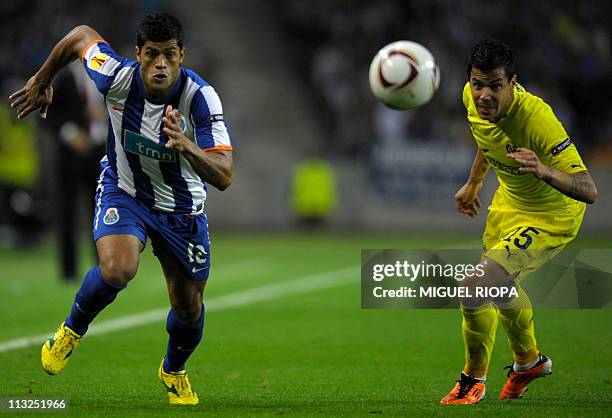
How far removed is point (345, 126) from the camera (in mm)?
22516

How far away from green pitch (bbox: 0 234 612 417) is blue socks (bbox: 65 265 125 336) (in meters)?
0.46

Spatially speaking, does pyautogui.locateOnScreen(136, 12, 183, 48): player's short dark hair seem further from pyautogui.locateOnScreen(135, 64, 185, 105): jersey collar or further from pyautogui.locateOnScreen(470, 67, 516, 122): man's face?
pyautogui.locateOnScreen(470, 67, 516, 122): man's face

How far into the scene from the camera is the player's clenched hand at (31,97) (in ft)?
21.3

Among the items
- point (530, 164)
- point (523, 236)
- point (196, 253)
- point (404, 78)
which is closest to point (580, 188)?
point (530, 164)

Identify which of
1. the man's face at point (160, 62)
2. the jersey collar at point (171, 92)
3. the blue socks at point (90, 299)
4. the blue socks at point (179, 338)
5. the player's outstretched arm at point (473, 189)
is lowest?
the blue socks at point (179, 338)

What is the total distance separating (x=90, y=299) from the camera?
6004 millimetres

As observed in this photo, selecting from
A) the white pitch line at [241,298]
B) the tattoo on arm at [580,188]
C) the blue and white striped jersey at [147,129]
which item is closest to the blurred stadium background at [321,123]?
the white pitch line at [241,298]

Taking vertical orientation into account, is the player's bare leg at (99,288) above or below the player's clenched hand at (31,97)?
below

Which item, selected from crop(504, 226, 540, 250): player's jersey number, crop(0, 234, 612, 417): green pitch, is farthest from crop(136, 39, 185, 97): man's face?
crop(504, 226, 540, 250): player's jersey number

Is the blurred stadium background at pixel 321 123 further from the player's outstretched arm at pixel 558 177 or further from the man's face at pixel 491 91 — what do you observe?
the player's outstretched arm at pixel 558 177

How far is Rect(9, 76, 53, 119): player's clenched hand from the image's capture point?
21.3ft

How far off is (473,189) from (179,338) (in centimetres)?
217

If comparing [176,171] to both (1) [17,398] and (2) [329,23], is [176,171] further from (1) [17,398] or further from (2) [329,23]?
(2) [329,23]

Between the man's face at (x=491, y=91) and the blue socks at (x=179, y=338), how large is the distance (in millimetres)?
2065
